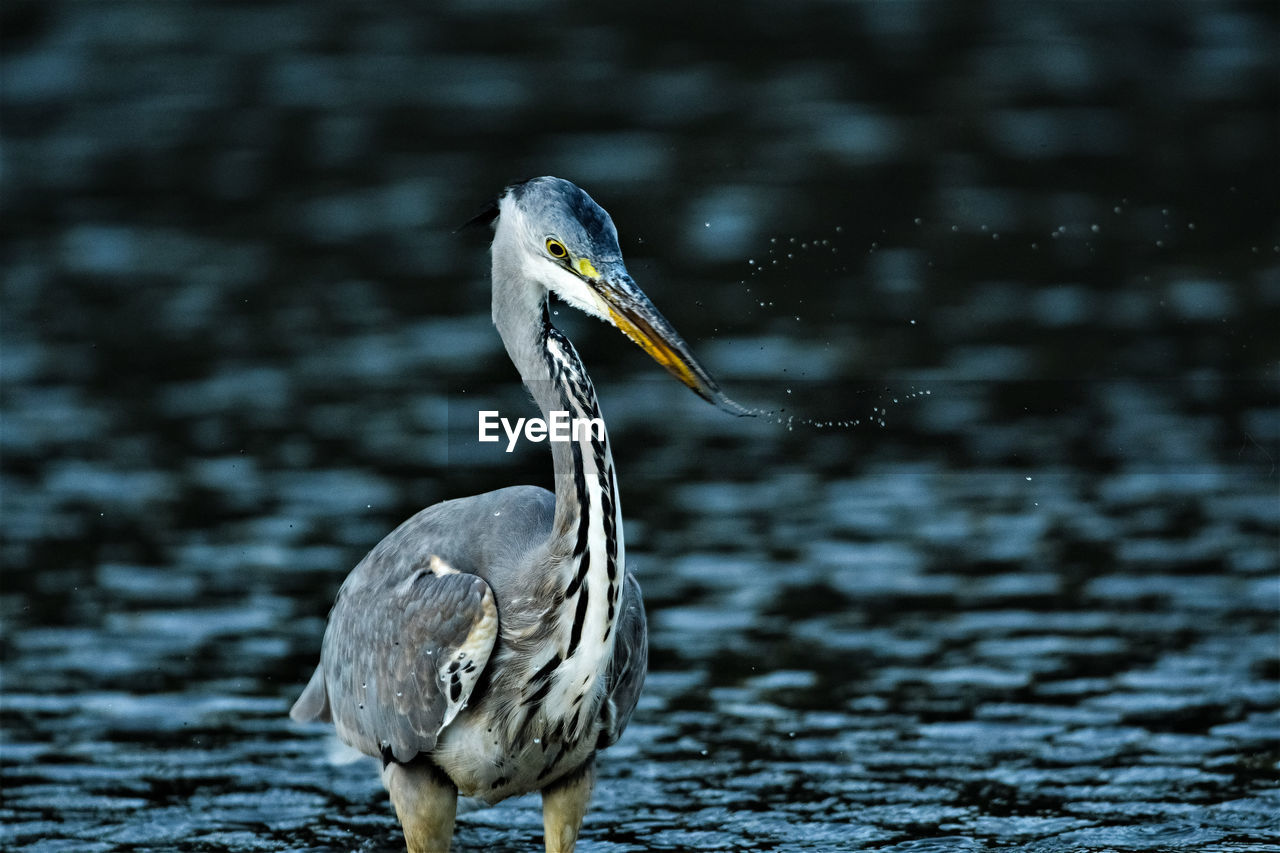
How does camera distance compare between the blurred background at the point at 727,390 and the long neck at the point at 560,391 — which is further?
the blurred background at the point at 727,390

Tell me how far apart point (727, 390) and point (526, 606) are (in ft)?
19.0

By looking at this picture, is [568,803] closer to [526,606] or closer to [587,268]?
[526,606]

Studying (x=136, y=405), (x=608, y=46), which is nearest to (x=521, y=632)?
(x=136, y=405)

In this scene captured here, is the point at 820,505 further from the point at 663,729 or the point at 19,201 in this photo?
the point at 19,201

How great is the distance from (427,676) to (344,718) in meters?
0.83

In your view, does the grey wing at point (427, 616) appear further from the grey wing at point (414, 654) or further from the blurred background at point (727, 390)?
the blurred background at point (727, 390)

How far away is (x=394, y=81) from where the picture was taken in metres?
17.8

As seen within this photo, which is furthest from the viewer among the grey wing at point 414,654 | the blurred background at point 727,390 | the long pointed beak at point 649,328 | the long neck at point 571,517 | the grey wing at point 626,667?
the blurred background at point 727,390

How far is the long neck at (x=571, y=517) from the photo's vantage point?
588 centimetres

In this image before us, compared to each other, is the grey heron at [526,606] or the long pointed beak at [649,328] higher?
the long pointed beak at [649,328]

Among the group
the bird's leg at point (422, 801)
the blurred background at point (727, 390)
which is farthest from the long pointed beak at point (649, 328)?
the blurred background at point (727, 390)

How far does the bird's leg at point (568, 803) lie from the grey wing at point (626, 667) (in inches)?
4.8

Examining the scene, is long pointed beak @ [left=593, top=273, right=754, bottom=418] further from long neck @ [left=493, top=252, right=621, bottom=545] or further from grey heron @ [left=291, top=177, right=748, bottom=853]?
long neck @ [left=493, top=252, right=621, bottom=545]

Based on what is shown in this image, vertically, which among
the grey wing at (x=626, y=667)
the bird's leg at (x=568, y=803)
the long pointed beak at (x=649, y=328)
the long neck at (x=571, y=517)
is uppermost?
the long pointed beak at (x=649, y=328)
